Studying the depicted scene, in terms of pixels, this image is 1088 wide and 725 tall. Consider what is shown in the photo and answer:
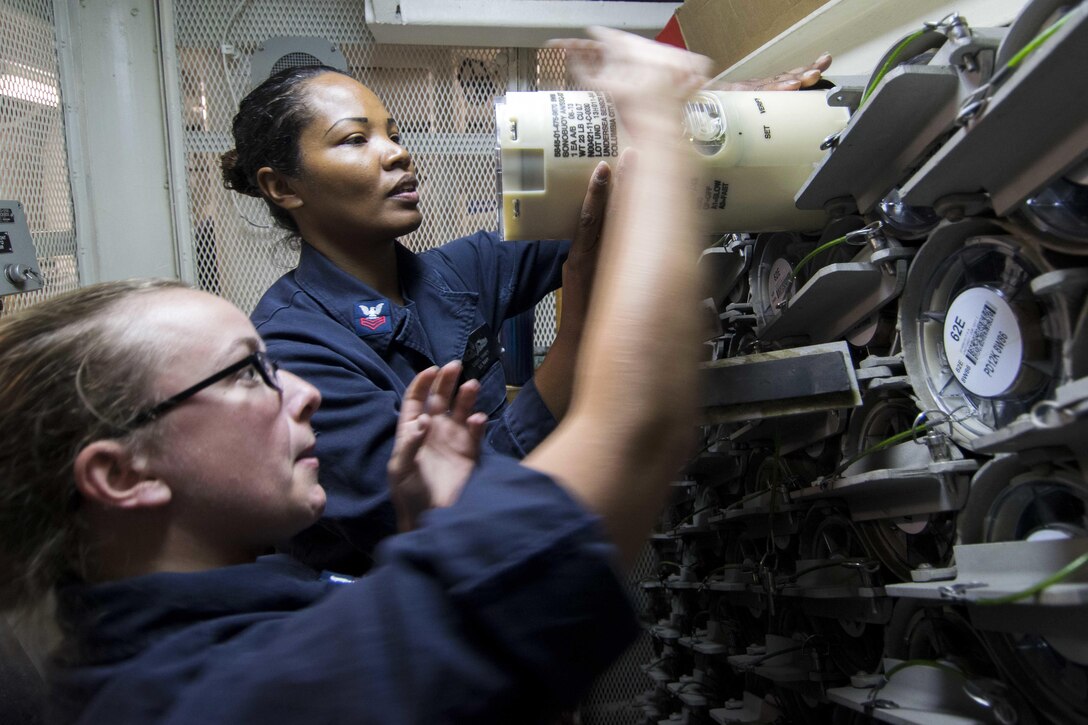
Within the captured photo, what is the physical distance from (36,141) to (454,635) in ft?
6.59

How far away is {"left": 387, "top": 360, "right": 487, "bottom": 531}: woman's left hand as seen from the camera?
95 cm

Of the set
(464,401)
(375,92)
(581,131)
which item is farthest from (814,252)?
(375,92)

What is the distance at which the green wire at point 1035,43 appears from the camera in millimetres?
811

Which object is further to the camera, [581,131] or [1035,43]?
[581,131]

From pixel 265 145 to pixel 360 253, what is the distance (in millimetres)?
287

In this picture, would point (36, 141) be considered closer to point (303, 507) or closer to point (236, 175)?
point (236, 175)

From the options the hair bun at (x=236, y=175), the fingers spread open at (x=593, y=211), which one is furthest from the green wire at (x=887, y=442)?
the hair bun at (x=236, y=175)

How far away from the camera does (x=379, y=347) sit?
1495mm

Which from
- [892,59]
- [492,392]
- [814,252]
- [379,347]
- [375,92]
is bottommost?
[492,392]

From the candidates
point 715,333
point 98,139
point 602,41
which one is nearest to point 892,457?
point 715,333

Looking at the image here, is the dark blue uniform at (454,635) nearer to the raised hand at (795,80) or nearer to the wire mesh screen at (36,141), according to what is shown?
the raised hand at (795,80)

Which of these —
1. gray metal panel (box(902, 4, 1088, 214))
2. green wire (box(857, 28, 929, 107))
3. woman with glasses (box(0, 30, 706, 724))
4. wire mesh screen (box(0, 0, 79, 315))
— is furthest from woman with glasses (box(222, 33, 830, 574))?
wire mesh screen (box(0, 0, 79, 315))

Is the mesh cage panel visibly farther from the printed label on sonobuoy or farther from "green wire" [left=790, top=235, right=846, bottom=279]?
the printed label on sonobuoy

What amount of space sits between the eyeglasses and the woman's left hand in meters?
0.15
